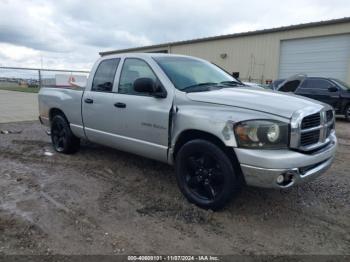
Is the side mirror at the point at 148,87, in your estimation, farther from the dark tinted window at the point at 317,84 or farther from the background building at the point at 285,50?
the background building at the point at 285,50

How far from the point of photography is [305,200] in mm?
4246

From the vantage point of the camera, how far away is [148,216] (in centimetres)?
373

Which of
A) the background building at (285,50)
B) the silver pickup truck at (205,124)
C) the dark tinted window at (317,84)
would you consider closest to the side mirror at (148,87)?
the silver pickup truck at (205,124)

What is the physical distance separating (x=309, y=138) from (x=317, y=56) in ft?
52.5

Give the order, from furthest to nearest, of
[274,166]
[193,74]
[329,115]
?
[193,74] → [329,115] → [274,166]

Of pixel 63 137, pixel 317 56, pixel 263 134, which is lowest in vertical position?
pixel 63 137

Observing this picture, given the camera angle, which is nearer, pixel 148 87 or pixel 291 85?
pixel 148 87

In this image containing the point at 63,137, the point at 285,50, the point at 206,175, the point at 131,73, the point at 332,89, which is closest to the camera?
the point at 206,175

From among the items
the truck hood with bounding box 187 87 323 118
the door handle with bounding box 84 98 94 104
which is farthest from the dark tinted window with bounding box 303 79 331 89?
the door handle with bounding box 84 98 94 104

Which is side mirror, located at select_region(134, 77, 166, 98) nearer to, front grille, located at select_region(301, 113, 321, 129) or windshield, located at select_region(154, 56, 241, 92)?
windshield, located at select_region(154, 56, 241, 92)

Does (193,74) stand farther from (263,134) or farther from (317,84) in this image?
(317,84)

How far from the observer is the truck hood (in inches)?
136

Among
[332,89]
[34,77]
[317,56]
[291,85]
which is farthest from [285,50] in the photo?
[34,77]

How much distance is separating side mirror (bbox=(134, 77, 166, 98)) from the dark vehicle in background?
33.4 feet
